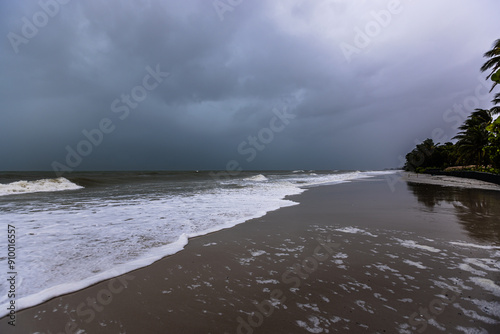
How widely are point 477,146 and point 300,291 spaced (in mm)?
57515

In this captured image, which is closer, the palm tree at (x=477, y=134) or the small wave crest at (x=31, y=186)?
the small wave crest at (x=31, y=186)

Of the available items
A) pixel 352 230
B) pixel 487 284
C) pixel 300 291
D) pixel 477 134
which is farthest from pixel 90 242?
pixel 477 134

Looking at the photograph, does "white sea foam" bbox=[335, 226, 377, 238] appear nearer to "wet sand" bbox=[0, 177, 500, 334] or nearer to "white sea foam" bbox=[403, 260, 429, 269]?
"wet sand" bbox=[0, 177, 500, 334]

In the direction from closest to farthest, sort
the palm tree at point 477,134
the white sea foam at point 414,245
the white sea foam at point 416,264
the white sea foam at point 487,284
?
the white sea foam at point 487,284, the white sea foam at point 416,264, the white sea foam at point 414,245, the palm tree at point 477,134

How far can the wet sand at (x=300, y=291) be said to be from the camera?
89.3 inches

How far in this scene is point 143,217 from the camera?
25.4 feet

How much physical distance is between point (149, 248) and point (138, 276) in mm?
1360

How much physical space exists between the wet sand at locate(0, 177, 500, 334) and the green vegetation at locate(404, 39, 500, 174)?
7.05 ft

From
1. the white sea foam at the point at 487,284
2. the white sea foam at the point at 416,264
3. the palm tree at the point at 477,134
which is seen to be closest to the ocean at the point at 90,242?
the white sea foam at the point at 416,264

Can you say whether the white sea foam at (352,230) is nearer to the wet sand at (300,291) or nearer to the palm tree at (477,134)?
the wet sand at (300,291)

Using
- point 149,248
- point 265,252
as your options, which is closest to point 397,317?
point 265,252

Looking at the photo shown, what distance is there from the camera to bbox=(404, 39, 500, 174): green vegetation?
1955 cm

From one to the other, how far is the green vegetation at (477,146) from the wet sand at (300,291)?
215 centimetres

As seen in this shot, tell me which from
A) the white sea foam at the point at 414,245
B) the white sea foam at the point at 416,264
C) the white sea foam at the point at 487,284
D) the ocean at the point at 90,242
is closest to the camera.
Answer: the white sea foam at the point at 487,284
